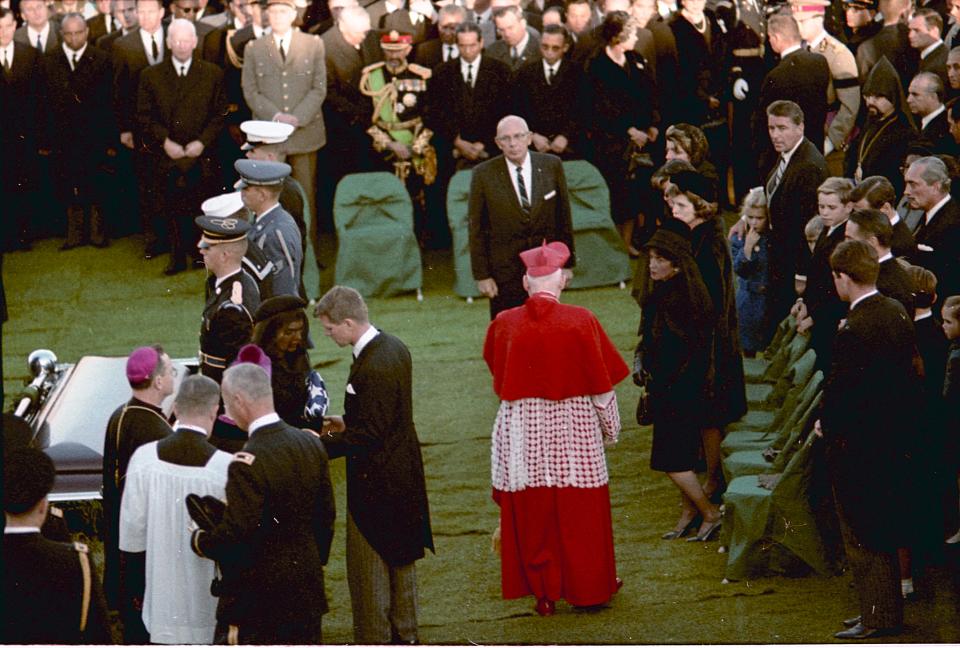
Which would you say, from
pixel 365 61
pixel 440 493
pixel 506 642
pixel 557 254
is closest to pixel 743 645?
pixel 506 642

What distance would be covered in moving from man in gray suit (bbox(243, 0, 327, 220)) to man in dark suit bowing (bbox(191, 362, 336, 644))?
681 centimetres

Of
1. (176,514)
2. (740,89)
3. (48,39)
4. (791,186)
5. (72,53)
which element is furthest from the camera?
(48,39)

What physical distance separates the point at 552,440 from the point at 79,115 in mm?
7385

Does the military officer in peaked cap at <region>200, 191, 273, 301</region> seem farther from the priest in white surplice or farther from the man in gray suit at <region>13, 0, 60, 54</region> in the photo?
the man in gray suit at <region>13, 0, 60, 54</region>

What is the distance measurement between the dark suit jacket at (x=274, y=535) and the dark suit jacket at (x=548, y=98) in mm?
6879

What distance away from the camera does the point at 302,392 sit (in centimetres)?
726

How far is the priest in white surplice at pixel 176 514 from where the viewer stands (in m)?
6.02

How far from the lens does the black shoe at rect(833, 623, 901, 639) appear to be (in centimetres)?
686

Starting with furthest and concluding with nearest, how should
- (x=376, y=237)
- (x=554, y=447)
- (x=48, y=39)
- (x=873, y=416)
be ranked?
(x=48, y=39) < (x=376, y=237) < (x=554, y=447) < (x=873, y=416)

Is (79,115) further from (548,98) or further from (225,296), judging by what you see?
(225,296)

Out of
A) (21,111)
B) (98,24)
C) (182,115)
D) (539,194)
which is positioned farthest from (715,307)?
(98,24)

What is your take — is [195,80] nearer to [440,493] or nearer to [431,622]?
[440,493]

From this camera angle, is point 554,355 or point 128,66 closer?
point 554,355

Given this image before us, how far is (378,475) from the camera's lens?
6855mm
